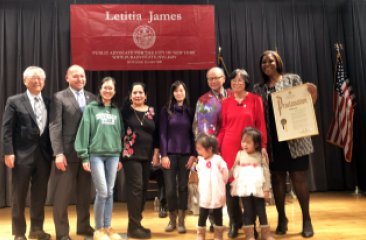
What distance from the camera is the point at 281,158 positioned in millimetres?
3139

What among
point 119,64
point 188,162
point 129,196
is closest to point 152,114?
point 188,162

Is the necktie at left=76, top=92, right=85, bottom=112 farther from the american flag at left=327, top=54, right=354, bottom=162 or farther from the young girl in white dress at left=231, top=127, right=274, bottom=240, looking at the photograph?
the american flag at left=327, top=54, right=354, bottom=162

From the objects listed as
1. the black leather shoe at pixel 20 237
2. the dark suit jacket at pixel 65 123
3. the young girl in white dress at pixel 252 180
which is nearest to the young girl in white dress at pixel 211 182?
the young girl in white dress at pixel 252 180

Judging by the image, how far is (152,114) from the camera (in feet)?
11.0

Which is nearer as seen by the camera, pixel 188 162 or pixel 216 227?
pixel 216 227

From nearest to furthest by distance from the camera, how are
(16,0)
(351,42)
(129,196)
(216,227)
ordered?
(216,227) → (129,196) → (16,0) → (351,42)

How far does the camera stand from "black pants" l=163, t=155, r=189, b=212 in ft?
11.0

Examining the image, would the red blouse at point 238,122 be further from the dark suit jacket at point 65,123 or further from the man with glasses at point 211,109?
the dark suit jacket at point 65,123

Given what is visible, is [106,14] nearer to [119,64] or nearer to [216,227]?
[119,64]

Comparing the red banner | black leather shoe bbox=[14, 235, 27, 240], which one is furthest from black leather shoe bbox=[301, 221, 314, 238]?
the red banner

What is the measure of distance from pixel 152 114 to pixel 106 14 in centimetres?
250

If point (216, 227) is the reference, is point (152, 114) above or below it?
above

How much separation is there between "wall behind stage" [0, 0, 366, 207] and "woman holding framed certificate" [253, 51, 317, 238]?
9.17ft

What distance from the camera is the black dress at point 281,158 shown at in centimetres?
311
